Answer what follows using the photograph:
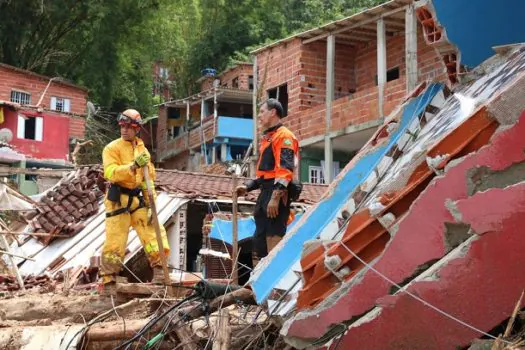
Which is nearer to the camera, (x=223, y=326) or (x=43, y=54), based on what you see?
(x=223, y=326)

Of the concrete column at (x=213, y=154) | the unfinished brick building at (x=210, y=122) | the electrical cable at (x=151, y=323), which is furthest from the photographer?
the concrete column at (x=213, y=154)

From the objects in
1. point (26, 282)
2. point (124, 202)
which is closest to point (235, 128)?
point (26, 282)

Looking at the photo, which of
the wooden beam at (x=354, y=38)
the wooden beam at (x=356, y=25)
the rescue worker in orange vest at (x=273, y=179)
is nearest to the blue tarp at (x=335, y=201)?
the rescue worker in orange vest at (x=273, y=179)

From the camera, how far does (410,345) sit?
4.15 meters

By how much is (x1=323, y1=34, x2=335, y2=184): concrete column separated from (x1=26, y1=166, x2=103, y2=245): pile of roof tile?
346 inches

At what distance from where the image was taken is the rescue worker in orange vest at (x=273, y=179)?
22.4 ft

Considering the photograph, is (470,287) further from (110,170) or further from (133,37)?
(133,37)

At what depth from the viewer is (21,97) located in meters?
33.0

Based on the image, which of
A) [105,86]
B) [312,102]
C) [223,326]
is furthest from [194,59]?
[223,326]

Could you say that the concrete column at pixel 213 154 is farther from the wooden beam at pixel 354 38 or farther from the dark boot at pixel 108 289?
the dark boot at pixel 108 289

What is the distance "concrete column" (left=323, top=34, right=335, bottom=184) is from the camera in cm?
2164

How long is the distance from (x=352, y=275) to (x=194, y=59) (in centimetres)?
3600

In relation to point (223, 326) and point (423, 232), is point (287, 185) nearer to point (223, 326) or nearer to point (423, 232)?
point (223, 326)

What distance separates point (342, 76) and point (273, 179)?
16819 millimetres
